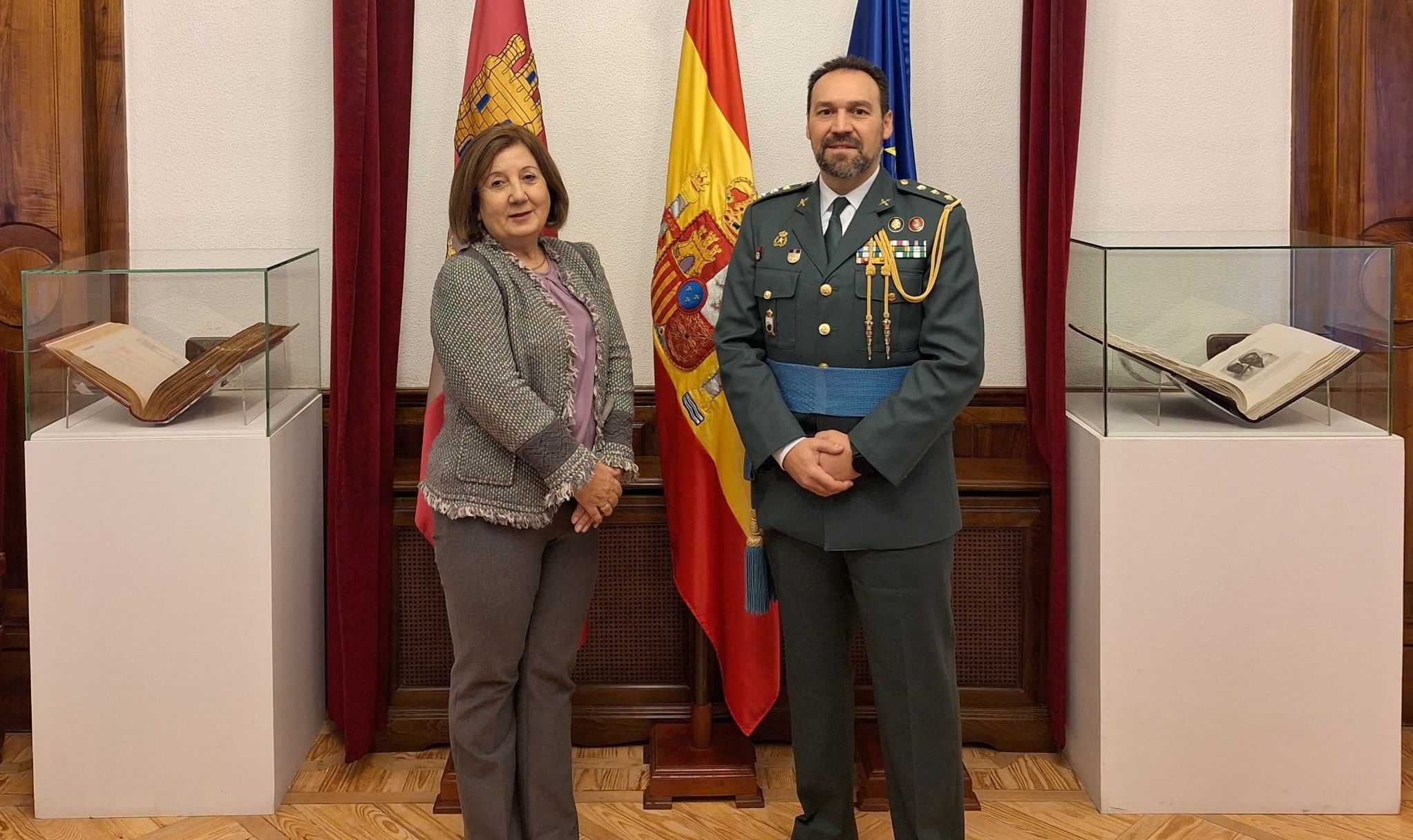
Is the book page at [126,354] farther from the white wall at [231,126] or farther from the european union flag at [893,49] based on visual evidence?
the european union flag at [893,49]

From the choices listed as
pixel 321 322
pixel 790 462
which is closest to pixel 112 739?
pixel 321 322

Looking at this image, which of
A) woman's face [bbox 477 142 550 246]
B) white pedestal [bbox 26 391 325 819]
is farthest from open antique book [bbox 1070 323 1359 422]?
white pedestal [bbox 26 391 325 819]

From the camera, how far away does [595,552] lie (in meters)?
2.39

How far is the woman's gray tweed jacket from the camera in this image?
83.9 inches

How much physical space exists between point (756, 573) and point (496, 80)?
1.14m

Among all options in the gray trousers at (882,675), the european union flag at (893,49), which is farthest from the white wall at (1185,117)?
the gray trousers at (882,675)

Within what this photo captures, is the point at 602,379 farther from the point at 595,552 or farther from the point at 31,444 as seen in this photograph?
the point at 31,444

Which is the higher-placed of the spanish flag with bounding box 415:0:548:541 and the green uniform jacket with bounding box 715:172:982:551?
the spanish flag with bounding box 415:0:548:541

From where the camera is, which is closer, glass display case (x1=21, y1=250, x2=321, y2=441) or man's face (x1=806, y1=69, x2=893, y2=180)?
man's face (x1=806, y1=69, x2=893, y2=180)

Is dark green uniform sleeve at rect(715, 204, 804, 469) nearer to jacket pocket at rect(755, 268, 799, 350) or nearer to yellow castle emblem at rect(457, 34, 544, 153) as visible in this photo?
jacket pocket at rect(755, 268, 799, 350)

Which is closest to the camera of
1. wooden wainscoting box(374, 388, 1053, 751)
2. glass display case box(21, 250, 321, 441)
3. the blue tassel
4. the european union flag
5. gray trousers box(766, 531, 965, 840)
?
gray trousers box(766, 531, 965, 840)

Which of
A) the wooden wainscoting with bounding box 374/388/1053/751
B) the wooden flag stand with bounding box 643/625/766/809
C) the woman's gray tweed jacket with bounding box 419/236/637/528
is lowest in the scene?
the wooden flag stand with bounding box 643/625/766/809

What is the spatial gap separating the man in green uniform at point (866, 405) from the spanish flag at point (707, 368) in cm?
30

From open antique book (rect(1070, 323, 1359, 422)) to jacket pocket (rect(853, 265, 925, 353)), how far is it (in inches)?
23.3
